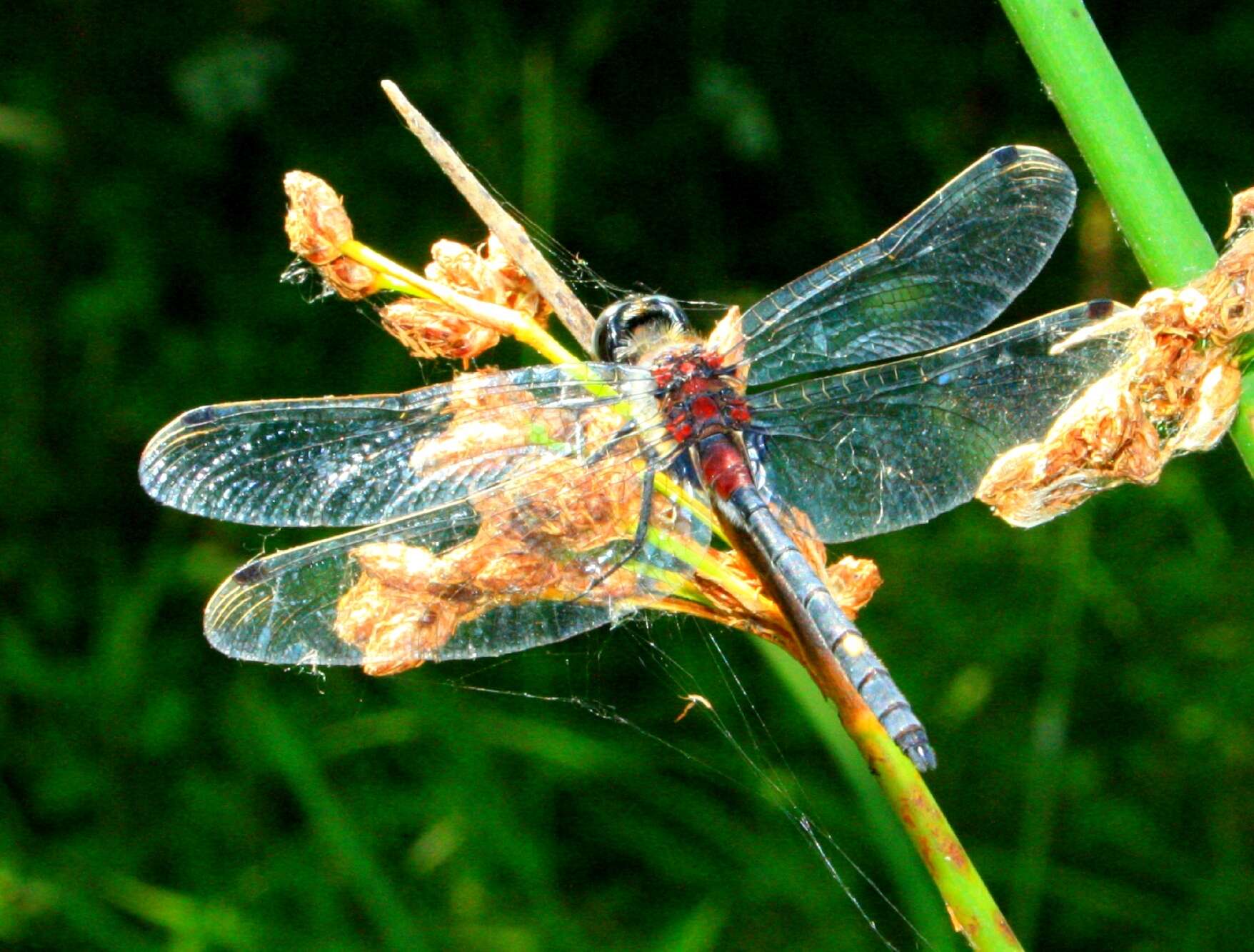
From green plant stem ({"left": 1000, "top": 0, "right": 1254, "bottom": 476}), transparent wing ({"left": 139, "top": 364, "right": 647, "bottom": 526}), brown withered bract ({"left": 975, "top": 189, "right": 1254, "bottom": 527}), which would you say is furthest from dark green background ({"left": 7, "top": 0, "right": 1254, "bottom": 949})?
green plant stem ({"left": 1000, "top": 0, "right": 1254, "bottom": 476})

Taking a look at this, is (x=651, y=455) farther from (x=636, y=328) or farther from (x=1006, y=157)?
(x=1006, y=157)

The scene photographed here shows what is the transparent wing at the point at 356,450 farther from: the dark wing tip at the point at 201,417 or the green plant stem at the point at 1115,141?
the green plant stem at the point at 1115,141

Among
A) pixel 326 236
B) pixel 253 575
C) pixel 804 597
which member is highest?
pixel 326 236

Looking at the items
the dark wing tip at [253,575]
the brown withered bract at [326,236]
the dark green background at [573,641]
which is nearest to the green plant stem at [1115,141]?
the brown withered bract at [326,236]

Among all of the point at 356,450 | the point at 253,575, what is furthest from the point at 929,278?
the point at 253,575

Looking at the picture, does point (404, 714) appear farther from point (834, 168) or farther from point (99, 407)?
point (834, 168)

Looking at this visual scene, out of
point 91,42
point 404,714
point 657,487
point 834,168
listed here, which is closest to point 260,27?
point 91,42
